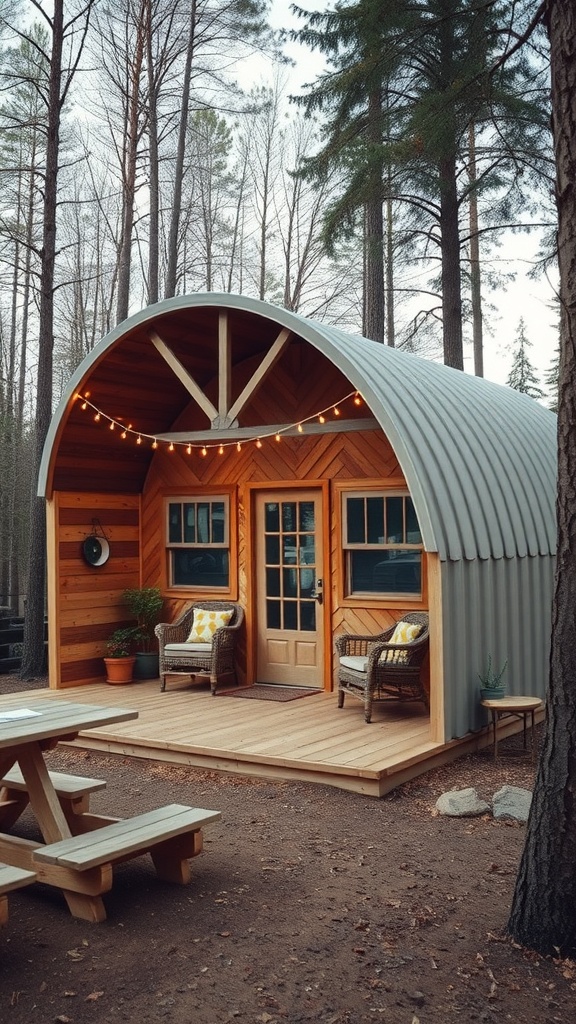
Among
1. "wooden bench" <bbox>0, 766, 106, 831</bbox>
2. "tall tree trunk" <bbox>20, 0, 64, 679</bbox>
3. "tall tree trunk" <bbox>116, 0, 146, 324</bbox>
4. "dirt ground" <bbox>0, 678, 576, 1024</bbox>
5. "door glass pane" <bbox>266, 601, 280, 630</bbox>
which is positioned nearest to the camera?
"dirt ground" <bbox>0, 678, 576, 1024</bbox>

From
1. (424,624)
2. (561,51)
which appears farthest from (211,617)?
(561,51)

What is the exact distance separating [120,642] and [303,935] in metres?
5.95

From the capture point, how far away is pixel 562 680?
366 cm

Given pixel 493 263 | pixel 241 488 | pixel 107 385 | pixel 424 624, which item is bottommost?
pixel 424 624

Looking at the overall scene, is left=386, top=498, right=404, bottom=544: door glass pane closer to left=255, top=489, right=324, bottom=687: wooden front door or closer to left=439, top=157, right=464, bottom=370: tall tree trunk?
left=255, top=489, right=324, bottom=687: wooden front door

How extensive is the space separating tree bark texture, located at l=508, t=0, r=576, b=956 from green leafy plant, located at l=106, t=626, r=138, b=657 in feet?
20.7

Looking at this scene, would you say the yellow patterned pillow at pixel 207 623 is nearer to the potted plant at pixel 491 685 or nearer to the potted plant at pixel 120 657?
the potted plant at pixel 120 657

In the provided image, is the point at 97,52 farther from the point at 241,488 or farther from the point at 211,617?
the point at 211,617

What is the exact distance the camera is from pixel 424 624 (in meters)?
7.77

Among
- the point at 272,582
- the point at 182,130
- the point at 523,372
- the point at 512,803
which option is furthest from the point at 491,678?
the point at 523,372

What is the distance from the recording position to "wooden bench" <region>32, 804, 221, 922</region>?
393cm

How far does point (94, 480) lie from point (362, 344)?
326 cm

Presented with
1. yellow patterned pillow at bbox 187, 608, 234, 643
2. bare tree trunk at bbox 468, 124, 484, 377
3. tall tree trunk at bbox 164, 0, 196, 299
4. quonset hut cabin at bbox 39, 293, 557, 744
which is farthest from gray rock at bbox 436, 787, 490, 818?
bare tree trunk at bbox 468, 124, 484, 377

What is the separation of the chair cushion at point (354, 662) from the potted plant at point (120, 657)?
274 cm
